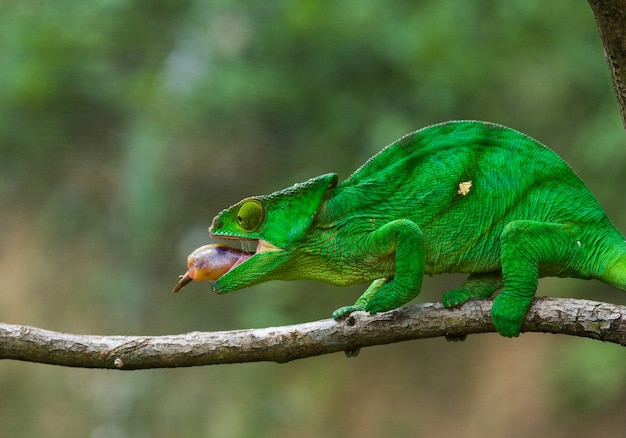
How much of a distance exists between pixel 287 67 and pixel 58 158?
122cm

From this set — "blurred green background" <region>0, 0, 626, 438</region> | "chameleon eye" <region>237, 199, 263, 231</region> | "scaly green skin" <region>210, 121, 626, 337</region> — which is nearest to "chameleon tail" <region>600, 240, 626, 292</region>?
"scaly green skin" <region>210, 121, 626, 337</region>

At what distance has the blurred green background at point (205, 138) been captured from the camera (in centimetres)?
386

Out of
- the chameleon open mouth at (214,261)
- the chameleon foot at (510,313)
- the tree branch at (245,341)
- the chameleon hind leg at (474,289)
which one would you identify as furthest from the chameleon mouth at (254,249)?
the chameleon foot at (510,313)

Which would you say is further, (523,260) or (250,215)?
(250,215)

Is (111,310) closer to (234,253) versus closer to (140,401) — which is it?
(140,401)

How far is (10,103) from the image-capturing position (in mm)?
3938

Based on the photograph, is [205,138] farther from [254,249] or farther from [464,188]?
[464,188]

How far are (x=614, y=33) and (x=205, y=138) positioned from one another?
9.13 ft

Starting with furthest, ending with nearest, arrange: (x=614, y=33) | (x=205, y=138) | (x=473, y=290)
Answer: (x=205, y=138), (x=473, y=290), (x=614, y=33)

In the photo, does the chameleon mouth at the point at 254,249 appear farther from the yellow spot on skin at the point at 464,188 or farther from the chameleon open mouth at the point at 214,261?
the yellow spot on skin at the point at 464,188

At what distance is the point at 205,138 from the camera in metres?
3.96

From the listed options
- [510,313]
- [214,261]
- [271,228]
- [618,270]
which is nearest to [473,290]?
[510,313]

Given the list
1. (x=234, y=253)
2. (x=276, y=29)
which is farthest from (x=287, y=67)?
(x=234, y=253)

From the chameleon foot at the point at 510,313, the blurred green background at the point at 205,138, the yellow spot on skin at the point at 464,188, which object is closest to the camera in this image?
the chameleon foot at the point at 510,313
